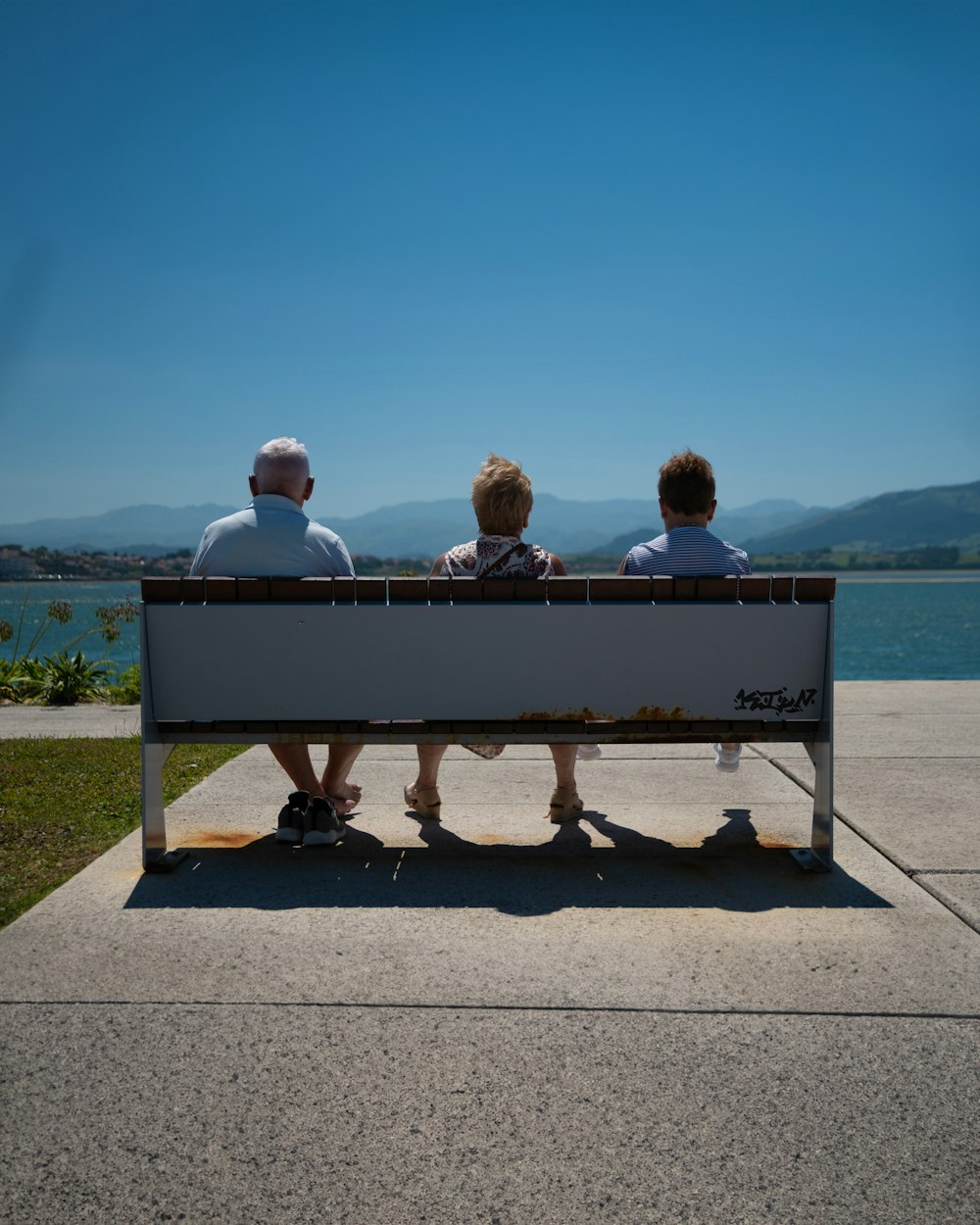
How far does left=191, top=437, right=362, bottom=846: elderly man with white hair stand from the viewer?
4363mm

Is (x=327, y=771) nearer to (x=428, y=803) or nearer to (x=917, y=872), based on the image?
(x=428, y=803)

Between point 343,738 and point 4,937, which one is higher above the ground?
point 343,738

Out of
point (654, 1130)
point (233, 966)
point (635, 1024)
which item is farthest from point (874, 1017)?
point (233, 966)

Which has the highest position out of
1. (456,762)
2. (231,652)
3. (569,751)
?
(231,652)

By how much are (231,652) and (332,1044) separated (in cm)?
178

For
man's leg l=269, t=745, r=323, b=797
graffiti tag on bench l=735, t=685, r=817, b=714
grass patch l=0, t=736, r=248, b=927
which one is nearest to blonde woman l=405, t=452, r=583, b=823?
man's leg l=269, t=745, r=323, b=797

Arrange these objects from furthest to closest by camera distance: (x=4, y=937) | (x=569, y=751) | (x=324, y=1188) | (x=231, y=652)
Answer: (x=569, y=751) < (x=231, y=652) < (x=4, y=937) < (x=324, y=1188)

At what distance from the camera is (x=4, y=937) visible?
345 cm

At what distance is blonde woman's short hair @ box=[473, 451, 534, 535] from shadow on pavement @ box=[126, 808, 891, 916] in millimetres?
1336

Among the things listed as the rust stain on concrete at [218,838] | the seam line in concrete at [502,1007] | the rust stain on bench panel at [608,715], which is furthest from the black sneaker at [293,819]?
the seam line in concrete at [502,1007]

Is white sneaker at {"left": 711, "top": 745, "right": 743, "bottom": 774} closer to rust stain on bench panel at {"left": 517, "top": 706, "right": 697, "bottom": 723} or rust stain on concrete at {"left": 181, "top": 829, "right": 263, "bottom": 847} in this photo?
rust stain on bench panel at {"left": 517, "top": 706, "right": 697, "bottom": 723}

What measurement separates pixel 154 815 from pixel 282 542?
3.85 ft

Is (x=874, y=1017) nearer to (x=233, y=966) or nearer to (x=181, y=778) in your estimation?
(x=233, y=966)

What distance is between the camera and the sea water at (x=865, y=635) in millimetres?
13352
